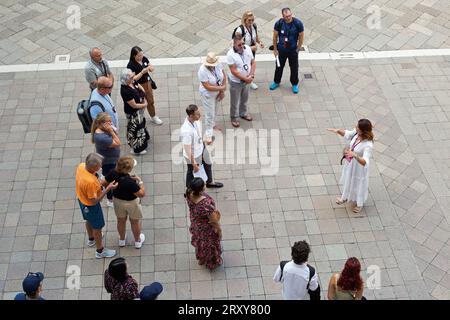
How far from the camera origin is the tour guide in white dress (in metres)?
6.94

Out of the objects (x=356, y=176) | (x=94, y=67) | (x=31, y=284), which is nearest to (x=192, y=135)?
(x=94, y=67)

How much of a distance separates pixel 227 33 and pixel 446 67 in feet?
15.1

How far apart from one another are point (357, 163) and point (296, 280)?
2.40 metres

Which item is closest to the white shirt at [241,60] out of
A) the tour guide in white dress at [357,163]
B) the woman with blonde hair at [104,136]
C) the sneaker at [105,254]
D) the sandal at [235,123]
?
the sandal at [235,123]

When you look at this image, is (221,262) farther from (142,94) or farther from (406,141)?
(406,141)

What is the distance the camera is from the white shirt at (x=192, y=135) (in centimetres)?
730

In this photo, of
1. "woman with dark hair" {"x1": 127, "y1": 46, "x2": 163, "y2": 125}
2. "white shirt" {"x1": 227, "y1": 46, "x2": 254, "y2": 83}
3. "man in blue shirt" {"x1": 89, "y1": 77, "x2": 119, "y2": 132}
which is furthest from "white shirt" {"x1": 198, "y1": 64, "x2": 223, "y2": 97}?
"man in blue shirt" {"x1": 89, "y1": 77, "x2": 119, "y2": 132}

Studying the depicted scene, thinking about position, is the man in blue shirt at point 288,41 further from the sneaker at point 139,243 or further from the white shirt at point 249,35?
the sneaker at point 139,243

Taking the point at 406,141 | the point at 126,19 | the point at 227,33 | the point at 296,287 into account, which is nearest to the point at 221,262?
the point at 296,287

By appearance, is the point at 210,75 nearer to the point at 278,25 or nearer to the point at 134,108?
the point at 134,108

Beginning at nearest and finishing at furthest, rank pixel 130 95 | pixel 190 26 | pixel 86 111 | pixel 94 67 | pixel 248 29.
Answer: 1. pixel 86 111
2. pixel 130 95
3. pixel 94 67
4. pixel 248 29
5. pixel 190 26

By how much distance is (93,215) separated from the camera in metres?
6.68

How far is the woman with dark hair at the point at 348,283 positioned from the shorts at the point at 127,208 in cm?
263

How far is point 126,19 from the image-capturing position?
39.8 feet
